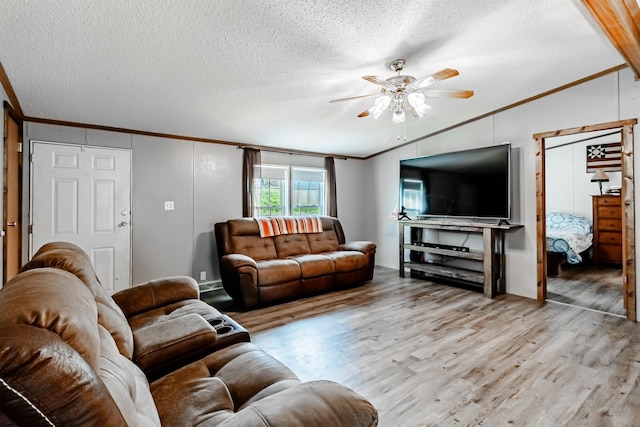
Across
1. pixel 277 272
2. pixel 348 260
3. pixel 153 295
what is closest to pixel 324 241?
pixel 348 260

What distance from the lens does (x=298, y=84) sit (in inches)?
119

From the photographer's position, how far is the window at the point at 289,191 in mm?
5031

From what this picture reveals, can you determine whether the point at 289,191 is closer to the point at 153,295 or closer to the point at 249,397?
the point at 153,295

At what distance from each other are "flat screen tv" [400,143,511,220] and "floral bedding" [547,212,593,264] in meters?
1.74

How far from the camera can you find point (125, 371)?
1.05 m

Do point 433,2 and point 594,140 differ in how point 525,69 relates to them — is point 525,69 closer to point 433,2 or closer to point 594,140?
point 433,2

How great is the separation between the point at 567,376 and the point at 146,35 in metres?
3.75

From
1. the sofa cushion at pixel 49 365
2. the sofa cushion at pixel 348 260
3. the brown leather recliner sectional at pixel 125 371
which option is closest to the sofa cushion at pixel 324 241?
the sofa cushion at pixel 348 260

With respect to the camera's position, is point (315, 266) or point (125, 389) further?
point (315, 266)

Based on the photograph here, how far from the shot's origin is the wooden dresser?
548 cm

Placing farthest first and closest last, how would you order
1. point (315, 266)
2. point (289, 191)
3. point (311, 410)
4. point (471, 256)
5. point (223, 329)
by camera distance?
point (289, 191) < point (471, 256) < point (315, 266) < point (223, 329) < point (311, 410)

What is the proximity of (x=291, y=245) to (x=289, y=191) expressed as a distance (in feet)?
3.57

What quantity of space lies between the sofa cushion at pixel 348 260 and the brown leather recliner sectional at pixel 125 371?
2366mm

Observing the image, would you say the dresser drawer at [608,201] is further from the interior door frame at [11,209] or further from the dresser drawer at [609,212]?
the interior door frame at [11,209]
